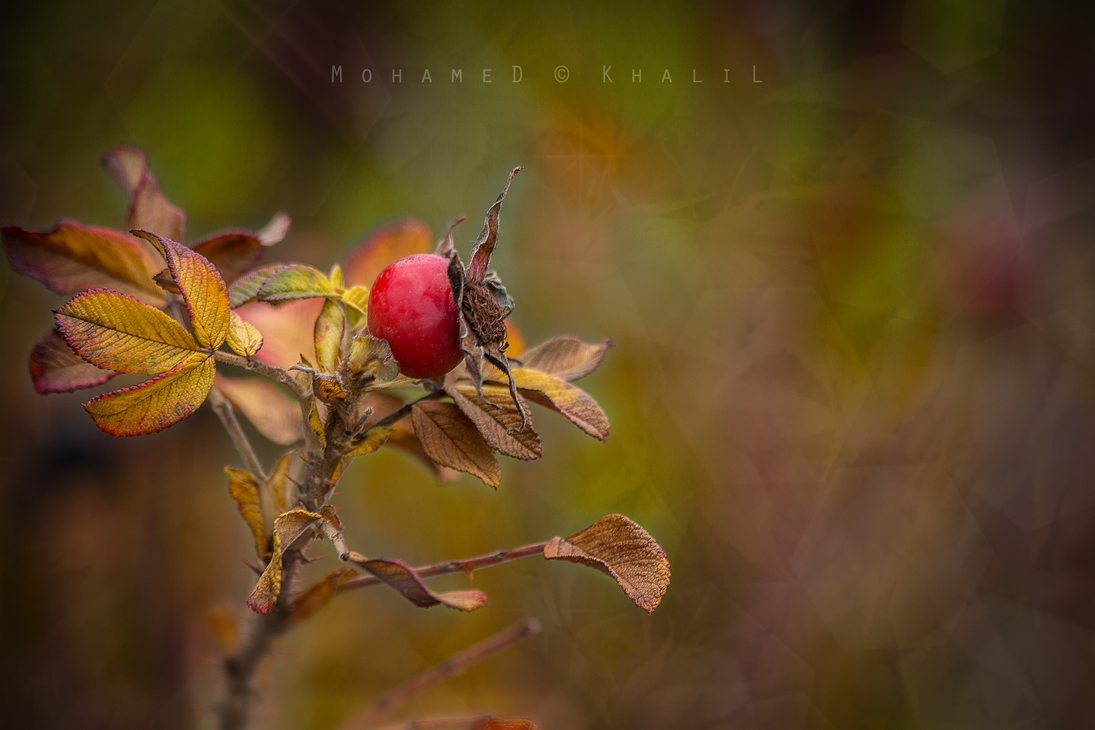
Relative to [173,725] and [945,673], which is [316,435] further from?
[945,673]

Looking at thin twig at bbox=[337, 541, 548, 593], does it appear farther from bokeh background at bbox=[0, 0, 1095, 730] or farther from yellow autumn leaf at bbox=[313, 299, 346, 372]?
bokeh background at bbox=[0, 0, 1095, 730]

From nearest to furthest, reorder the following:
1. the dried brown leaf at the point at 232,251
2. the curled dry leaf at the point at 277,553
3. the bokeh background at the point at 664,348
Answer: the curled dry leaf at the point at 277,553
the dried brown leaf at the point at 232,251
the bokeh background at the point at 664,348

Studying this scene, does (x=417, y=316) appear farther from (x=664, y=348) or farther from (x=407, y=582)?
(x=664, y=348)

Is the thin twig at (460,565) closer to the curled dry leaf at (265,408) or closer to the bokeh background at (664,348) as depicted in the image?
the curled dry leaf at (265,408)

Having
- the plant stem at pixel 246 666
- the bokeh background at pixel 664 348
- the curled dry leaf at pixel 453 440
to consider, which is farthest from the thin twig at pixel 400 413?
the bokeh background at pixel 664 348

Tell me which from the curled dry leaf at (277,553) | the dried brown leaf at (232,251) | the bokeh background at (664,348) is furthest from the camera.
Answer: the bokeh background at (664,348)

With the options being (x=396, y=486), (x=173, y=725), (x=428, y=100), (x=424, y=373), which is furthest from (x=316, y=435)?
(x=428, y=100)

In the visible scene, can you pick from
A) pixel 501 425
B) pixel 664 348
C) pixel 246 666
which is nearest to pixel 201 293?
pixel 501 425
